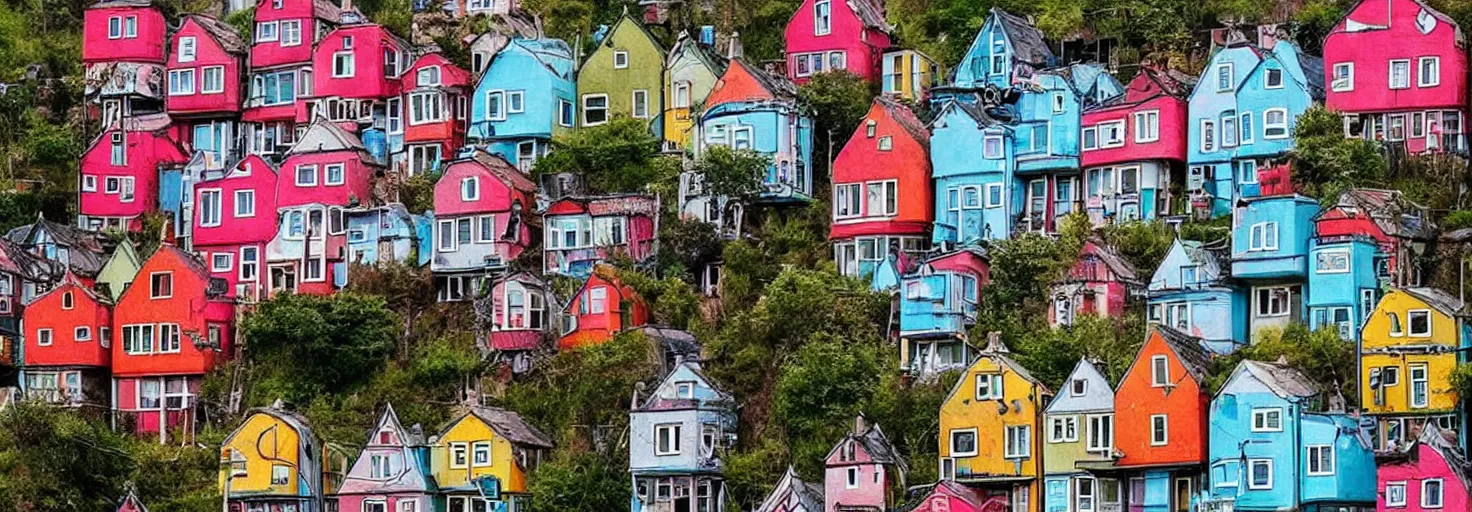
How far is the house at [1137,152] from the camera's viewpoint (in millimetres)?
104812

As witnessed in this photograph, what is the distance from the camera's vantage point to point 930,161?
108 meters

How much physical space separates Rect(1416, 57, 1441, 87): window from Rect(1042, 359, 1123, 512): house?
14.1 m

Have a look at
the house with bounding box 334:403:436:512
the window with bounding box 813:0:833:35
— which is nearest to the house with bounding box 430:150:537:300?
the house with bounding box 334:403:436:512

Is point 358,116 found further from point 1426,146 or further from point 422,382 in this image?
point 1426,146

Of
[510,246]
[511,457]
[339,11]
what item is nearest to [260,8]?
[339,11]

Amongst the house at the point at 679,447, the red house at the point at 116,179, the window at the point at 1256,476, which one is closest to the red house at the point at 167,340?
the red house at the point at 116,179

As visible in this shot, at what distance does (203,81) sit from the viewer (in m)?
122

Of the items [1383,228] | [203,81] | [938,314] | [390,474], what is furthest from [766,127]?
[203,81]

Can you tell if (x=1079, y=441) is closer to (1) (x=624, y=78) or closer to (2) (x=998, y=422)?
(2) (x=998, y=422)

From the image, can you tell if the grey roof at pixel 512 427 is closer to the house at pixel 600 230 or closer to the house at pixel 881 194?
the house at pixel 600 230

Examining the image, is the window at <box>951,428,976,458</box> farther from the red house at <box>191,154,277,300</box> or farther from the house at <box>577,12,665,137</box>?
the red house at <box>191,154,277,300</box>

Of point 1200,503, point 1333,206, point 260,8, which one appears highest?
point 260,8

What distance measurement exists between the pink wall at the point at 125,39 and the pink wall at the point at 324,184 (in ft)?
35.7

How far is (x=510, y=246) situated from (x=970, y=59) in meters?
15.0
